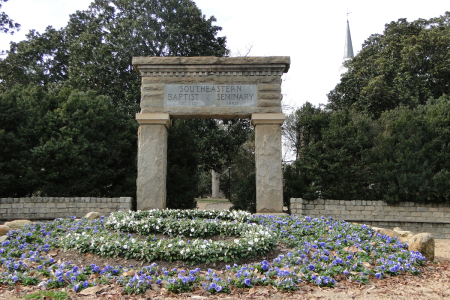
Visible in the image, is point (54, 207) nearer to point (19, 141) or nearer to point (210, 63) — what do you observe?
point (19, 141)

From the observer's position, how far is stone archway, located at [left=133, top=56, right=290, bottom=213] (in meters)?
9.45

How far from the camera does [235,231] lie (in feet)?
21.5

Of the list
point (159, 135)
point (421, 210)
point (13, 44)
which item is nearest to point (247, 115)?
point (159, 135)

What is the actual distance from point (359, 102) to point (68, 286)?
721 inches

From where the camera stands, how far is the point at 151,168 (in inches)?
372

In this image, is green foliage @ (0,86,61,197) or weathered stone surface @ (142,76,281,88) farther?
green foliage @ (0,86,61,197)

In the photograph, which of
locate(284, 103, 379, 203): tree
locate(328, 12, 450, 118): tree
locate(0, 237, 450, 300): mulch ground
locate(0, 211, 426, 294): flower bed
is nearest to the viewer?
locate(0, 237, 450, 300): mulch ground

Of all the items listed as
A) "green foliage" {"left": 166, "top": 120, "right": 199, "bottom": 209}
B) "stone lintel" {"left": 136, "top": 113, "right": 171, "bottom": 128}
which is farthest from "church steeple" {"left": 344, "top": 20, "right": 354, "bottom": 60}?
"stone lintel" {"left": 136, "top": 113, "right": 171, "bottom": 128}

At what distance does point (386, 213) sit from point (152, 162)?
6.91 meters

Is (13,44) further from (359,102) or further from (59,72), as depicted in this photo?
(359,102)

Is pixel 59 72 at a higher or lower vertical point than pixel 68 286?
higher

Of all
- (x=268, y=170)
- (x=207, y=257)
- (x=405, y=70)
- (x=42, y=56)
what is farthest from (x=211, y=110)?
(x=42, y=56)

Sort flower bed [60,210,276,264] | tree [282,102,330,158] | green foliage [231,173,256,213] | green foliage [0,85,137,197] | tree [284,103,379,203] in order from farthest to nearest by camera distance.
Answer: tree [282,102,330,158] → green foliage [231,173,256,213] → tree [284,103,379,203] → green foliage [0,85,137,197] → flower bed [60,210,276,264]

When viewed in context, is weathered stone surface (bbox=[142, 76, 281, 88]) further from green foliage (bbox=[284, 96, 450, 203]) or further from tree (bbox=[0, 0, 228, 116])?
tree (bbox=[0, 0, 228, 116])
